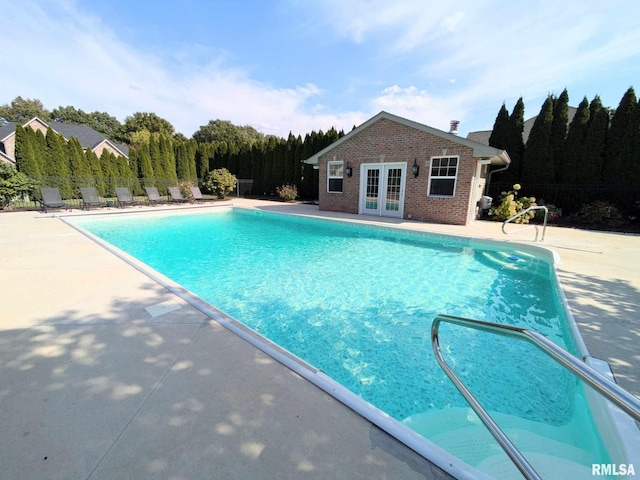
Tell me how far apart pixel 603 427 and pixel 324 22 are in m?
12.8

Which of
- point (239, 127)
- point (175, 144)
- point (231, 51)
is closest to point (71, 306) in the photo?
point (231, 51)

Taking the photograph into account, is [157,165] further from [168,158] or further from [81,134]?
[81,134]

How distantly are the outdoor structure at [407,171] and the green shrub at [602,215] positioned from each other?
351cm

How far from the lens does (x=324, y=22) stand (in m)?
10.3

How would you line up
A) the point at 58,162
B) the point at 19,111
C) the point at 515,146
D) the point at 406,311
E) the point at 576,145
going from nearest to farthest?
the point at 406,311
the point at 576,145
the point at 515,146
the point at 58,162
the point at 19,111

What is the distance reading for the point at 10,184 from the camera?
1200 cm

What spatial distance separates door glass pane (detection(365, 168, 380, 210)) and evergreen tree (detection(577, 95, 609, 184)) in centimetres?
847

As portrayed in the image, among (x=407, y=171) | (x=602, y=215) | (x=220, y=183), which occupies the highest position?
(x=407, y=171)

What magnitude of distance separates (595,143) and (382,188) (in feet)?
28.3

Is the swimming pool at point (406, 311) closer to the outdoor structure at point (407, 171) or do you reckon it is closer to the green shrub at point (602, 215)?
the outdoor structure at point (407, 171)

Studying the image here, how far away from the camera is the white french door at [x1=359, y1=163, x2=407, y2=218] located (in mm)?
11688

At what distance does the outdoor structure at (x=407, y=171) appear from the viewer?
1007 cm

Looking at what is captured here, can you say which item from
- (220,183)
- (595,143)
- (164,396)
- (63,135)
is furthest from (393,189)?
(63,135)

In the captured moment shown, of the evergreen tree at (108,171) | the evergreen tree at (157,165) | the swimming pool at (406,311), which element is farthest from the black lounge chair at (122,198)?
the swimming pool at (406,311)
